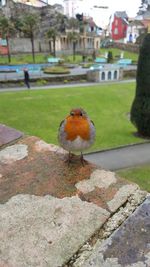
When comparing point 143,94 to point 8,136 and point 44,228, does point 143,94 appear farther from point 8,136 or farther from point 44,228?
point 44,228

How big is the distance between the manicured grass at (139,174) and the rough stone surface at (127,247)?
8.19m

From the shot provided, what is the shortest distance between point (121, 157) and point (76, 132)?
10.2 meters

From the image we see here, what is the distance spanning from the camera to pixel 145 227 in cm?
207

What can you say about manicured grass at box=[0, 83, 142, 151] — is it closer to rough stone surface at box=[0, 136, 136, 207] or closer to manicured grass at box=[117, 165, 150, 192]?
manicured grass at box=[117, 165, 150, 192]

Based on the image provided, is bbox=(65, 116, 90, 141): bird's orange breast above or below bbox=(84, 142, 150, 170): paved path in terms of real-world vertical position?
above

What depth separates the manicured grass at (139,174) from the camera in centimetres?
1030

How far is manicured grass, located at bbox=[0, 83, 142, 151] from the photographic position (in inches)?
612

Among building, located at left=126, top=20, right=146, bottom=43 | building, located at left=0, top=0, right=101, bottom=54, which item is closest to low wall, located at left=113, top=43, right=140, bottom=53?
building, located at left=126, top=20, right=146, bottom=43

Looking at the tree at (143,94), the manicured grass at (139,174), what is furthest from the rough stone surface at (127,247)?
the tree at (143,94)

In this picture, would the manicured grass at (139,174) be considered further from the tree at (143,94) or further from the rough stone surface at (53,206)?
the rough stone surface at (53,206)

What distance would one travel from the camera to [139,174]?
11016 millimetres

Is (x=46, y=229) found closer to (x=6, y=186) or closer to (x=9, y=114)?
(x=6, y=186)

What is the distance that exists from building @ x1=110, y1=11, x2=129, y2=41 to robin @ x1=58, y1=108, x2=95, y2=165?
90081 millimetres

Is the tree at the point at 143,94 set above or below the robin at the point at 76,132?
below
